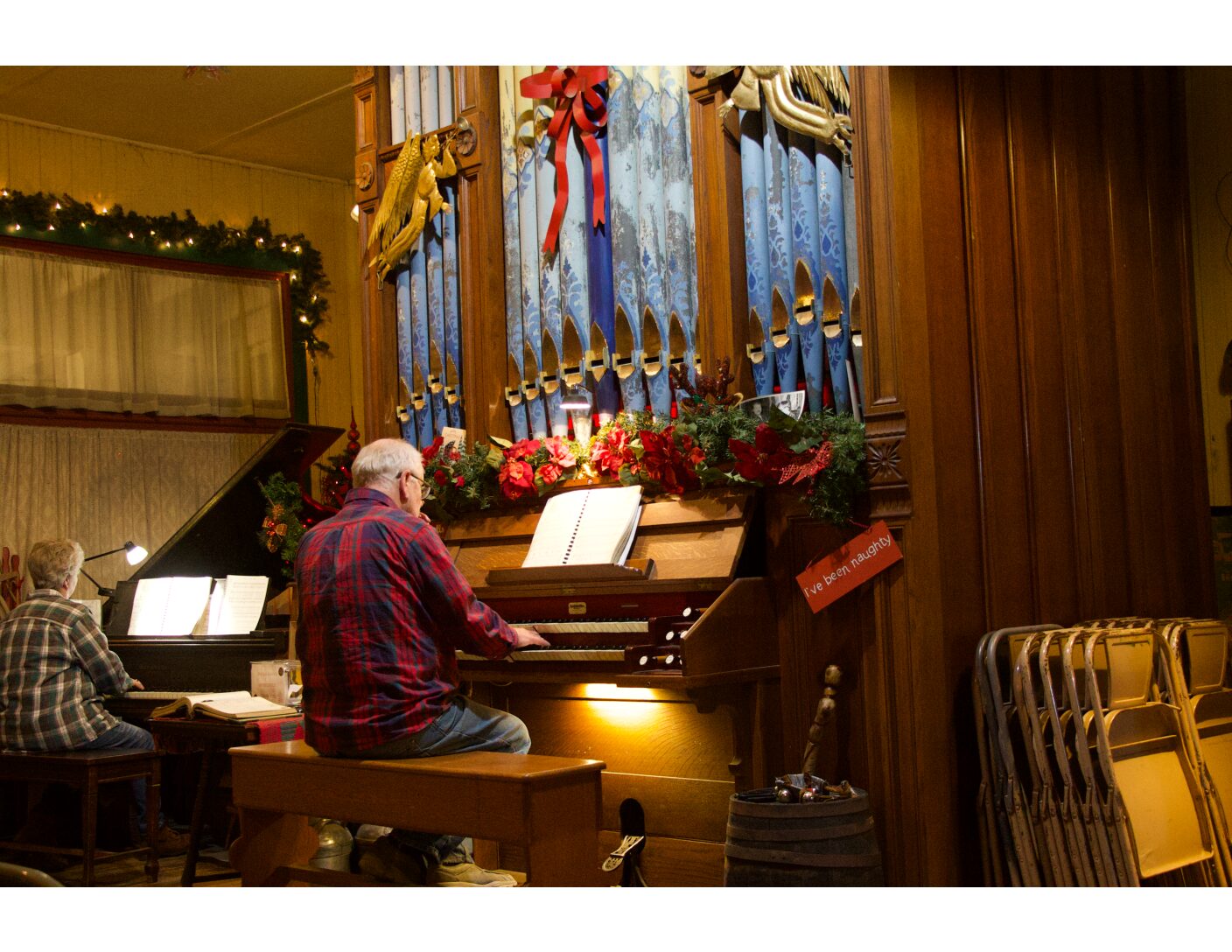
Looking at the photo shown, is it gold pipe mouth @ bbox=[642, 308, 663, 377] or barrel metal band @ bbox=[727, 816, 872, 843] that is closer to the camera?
barrel metal band @ bbox=[727, 816, 872, 843]

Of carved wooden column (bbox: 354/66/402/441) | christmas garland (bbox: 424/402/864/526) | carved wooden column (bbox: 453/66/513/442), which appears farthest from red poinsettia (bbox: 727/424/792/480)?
carved wooden column (bbox: 354/66/402/441)

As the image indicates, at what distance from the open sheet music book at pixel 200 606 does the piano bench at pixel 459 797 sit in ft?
7.90

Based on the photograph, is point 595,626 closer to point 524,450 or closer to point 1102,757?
point 524,450

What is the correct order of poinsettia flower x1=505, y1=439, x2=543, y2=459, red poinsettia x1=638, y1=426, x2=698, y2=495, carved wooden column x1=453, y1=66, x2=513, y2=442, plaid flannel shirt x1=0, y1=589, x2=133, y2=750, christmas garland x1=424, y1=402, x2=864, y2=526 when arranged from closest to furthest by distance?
1. christmas garland x1=424, y1=402, x2=864, y2=526
2. red poinsettia x1=638, y1=426, x2=698, y2=495
3. poinsettia flower x1=505, y1=439, x2=543, y2=459
4. carved wooden column x1=453, y1=66, x2=513, y2=442
5. plaid flannel shirt x1=0, y1=589, x2=133, y2=750

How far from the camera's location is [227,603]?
650 centimetres

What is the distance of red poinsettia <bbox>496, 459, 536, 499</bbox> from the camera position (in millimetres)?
4973

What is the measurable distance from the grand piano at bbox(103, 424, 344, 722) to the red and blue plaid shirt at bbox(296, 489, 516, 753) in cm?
239

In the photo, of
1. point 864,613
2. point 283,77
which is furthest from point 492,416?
point 283,77

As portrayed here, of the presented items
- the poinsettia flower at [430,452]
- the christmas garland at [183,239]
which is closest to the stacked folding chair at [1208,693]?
the poinsettia flower at [430,452]

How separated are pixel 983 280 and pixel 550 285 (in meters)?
1.74

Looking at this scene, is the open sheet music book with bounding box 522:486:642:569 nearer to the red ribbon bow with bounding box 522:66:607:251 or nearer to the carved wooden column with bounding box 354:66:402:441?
the red ribbon bow with bounding box 522:66:607:251

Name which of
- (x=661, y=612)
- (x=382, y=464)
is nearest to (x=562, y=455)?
(x=661, y=612)

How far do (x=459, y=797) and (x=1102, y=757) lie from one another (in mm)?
1780

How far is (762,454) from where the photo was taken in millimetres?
4129
